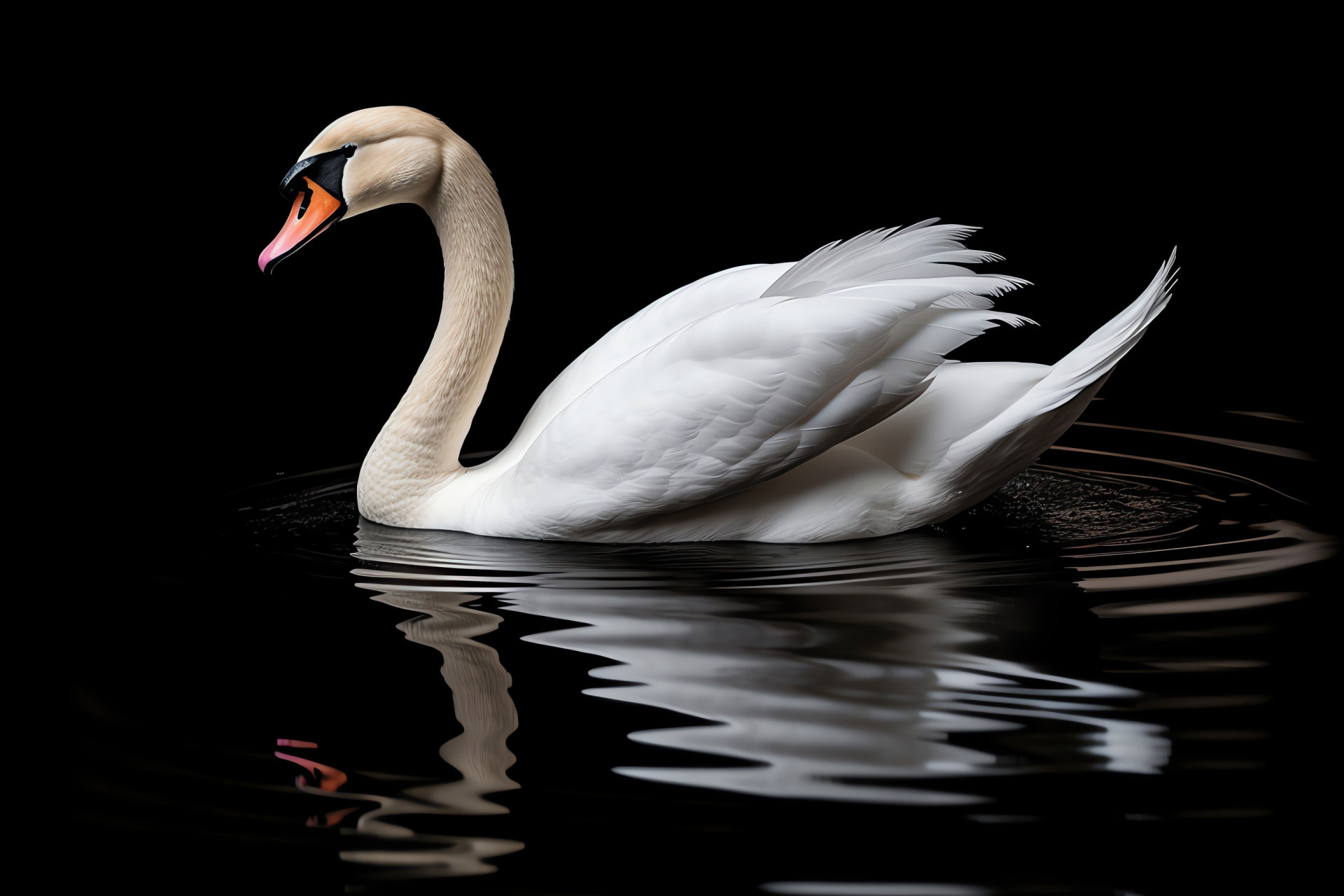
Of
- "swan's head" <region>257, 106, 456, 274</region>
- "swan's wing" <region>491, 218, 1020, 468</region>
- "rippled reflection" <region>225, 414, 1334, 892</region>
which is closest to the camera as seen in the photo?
"rippled reflection" <region>225, 414, 1334, 892</region>

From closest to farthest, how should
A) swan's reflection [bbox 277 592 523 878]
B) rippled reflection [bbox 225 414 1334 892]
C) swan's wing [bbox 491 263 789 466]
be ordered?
1. swan's reflection [bbox 277 592 523 878]
2. rippled reflection [bbox 225 414 1334 892]
3. swan's wing [bbox 491 263 789 466]

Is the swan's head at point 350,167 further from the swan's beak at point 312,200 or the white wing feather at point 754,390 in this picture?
the white wing feather at point 754,390

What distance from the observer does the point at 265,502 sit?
6105mm

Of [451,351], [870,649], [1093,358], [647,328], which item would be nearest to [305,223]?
[451,351]

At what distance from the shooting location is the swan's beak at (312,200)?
18.1 feet

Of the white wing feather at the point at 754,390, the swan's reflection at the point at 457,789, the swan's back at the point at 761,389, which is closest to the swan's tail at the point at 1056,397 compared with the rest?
the swan's back at the point at 761,389

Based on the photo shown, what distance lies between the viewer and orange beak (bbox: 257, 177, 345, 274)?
18.1 ft

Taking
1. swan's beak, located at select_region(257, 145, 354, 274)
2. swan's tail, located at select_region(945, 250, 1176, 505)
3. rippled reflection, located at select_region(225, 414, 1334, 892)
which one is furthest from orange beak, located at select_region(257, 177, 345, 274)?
swan's tail, located at select_region(945, 250, 1176, 505)

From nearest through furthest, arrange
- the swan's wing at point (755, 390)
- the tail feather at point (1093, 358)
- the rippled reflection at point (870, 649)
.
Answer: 1. the rippled reflection at point (870, 649)
2. the swan's wing at point (755, 390)
3. the tail feather at point (1093, 358)

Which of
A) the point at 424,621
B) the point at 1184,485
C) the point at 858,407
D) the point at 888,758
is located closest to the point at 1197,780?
the point at 888,758

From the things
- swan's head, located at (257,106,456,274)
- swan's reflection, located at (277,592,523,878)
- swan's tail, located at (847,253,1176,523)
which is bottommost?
swan's reflection, located at (277,592,523,878)

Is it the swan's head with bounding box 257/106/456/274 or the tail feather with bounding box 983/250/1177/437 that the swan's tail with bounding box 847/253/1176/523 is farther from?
the swan's head with bounding box 257/106/456/274

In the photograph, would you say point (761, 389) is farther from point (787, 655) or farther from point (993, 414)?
point (787, 655)

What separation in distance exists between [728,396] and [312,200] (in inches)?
73.3
